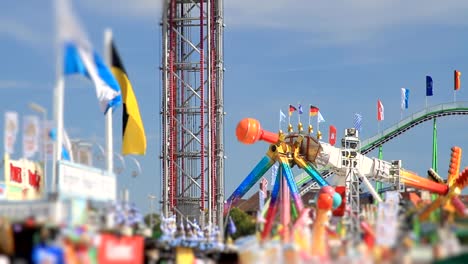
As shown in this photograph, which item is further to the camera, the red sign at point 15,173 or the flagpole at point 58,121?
the red sign at point 15,173

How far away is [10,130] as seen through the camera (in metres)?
35.2

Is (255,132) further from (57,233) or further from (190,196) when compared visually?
(57,233)

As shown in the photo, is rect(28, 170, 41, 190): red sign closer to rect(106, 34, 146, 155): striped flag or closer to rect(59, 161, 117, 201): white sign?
rect(106, 34, 146, 155): striped flag

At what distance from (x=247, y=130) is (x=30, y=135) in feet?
62.7

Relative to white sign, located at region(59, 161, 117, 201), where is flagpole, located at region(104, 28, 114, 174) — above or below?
above

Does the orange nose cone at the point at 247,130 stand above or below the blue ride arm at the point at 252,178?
above

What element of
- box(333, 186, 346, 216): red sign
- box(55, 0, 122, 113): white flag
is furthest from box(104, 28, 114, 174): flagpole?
box(333, 186, 346, 216): red sign

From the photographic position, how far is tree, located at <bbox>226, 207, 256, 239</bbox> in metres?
57.1

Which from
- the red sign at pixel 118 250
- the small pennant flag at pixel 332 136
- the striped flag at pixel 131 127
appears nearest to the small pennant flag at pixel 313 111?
the small pennant flag at pixel 332 136

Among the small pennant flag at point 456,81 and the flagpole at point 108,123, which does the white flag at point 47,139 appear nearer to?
the flagpole at point 108,123

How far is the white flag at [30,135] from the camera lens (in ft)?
97.7

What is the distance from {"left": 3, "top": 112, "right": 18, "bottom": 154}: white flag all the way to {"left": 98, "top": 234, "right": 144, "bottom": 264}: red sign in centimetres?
1335

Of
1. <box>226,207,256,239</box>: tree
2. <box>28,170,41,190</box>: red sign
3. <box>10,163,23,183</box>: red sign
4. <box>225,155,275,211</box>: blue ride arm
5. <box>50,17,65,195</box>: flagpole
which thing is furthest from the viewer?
<box>226,207,256,239</box>: tree

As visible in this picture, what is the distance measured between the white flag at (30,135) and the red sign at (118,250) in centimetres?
852
